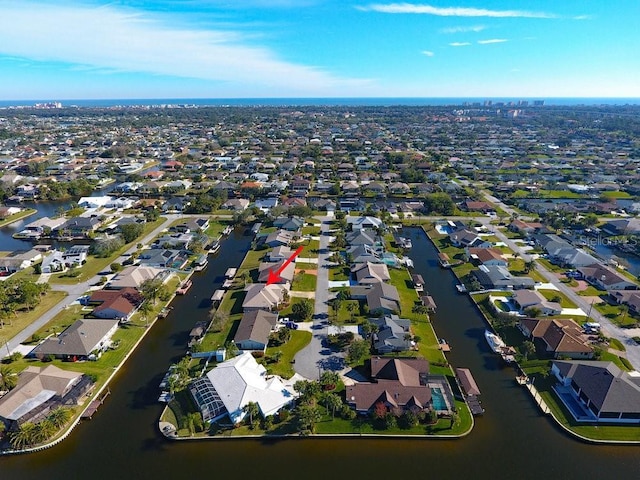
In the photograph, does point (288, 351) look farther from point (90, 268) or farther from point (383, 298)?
point (90, 268)

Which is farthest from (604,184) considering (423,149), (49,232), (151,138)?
(151,138)

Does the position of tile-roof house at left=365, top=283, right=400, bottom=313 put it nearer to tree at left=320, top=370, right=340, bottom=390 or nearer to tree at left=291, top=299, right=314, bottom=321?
tree at left=291, top=299, right=314, bottom=321

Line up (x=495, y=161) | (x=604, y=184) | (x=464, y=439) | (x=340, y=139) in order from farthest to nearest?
(x=340, y=139), (x=495, y=161), (x=604, y=184), (x=464, y=439)

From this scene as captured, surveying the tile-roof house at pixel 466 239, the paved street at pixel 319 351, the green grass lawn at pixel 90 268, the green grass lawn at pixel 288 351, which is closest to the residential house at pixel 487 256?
the tile-roof house at pixel 466 239

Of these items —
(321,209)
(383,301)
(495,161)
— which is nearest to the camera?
(383,301)

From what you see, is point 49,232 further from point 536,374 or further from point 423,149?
point 423,149

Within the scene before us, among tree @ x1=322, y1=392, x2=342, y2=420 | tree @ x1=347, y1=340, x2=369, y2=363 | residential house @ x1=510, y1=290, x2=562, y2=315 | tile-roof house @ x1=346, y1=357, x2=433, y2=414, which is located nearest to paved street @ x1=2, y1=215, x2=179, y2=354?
tree @ x1=322, y1=392, x2=342, y2=420
